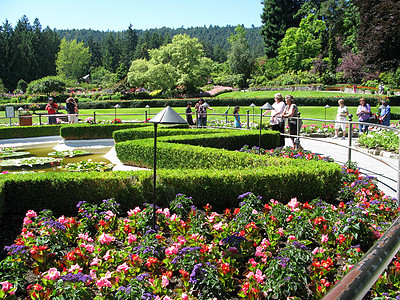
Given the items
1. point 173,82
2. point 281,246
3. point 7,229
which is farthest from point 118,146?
point 173,82

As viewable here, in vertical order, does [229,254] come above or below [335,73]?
below

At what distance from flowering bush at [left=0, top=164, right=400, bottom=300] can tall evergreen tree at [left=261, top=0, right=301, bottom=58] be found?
6902cm

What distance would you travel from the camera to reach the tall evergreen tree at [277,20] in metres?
70.6

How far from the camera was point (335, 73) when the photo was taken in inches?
1965

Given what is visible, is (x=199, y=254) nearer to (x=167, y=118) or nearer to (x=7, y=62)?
(x=167, y=118)

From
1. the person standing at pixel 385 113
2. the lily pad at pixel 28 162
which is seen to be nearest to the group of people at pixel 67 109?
the lily pad at pixel 28 162

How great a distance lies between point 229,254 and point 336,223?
1482 mm

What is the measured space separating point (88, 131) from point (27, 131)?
3064 millimetres

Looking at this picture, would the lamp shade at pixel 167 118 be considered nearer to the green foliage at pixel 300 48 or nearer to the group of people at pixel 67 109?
the group of people at pixel 67 109

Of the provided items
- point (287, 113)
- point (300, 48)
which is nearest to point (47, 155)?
point (287, 113)

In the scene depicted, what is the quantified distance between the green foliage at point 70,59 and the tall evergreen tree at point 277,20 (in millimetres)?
40586

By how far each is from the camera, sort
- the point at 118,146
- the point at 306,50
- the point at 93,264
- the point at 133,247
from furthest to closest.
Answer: the point at 306,50 → the point at 118,146 → the point at 133,247 → the point at 93,264

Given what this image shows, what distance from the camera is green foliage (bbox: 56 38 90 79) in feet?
257

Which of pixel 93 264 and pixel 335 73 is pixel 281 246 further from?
pixel 335 73
